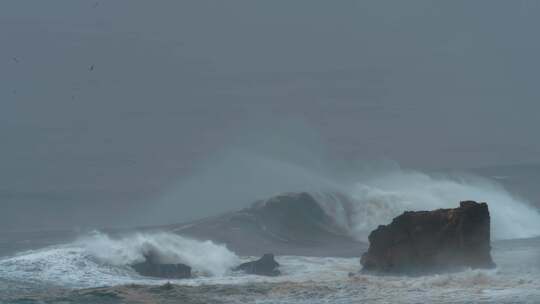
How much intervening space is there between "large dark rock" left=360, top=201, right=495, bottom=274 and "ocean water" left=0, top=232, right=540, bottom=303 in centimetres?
108

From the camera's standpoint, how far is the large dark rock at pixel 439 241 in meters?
34.8

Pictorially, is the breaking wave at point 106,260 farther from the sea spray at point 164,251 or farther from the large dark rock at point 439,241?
the large dark rock at point 439,241

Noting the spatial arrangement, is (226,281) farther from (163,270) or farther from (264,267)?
(163,270)

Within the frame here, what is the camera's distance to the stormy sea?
3014 centimetres

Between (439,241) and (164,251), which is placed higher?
(164,251)

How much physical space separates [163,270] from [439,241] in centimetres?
1098

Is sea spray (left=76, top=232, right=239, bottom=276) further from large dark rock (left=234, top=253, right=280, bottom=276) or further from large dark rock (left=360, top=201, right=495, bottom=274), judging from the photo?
large dark rock (left=360, top=201, right=495, bottom=274)

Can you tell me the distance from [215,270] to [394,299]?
12251 mm

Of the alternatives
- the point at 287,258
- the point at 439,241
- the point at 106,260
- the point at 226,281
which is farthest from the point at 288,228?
the point at 439,241

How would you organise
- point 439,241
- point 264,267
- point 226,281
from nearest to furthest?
point 439,241 → point 226,281 → point 264,267

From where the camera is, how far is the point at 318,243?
51.3 m

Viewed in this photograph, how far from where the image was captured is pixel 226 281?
116 ft

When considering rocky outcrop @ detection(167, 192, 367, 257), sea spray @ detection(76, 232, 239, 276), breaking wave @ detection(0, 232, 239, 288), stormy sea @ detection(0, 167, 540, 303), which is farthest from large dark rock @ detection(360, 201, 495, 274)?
rocky outcrop @ detection(167, 192, 367, 257)

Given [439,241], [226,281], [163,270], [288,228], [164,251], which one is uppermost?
[288,228]
